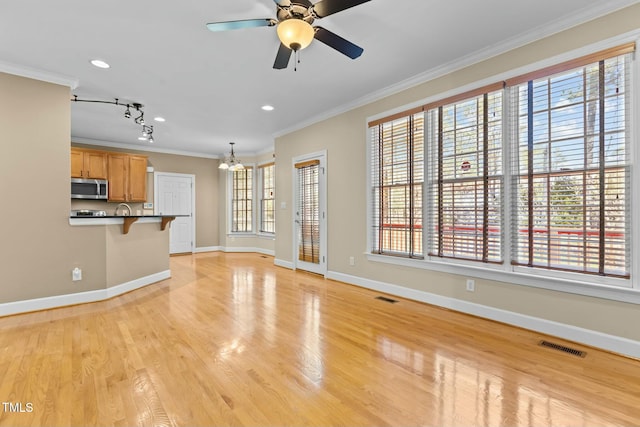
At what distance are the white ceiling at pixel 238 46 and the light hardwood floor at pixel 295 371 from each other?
281 centimetres

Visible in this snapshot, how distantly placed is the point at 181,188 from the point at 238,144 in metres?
2.09

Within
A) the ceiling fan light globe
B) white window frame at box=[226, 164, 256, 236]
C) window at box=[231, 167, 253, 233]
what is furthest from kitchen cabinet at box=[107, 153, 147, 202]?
the ceiling fan light globe

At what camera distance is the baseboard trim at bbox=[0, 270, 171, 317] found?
3377 mm

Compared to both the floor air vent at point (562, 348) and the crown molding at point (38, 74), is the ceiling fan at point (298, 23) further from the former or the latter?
the floor air vent at point (562, 348)

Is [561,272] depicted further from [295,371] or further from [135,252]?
[135,252]

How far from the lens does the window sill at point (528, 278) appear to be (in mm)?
2402

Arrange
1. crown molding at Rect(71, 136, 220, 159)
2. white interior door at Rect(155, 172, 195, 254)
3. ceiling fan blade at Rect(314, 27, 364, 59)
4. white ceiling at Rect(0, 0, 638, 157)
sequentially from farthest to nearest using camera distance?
white interior door at Rect(155, 172, 195, 254) < crown molding at Rect(71, 136, 220, 159) < white ceiling at Rect(0, 0, 638, 157) < ceiling fan blade at Rect(314, 27, 364, 59)

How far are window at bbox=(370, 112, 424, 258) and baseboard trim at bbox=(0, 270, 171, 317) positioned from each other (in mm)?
3539

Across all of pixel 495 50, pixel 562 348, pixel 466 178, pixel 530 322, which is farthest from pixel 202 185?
pixel 562 348

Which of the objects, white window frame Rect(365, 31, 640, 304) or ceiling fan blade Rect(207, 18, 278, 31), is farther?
white window frame Rect(365, 31, 640, 304)

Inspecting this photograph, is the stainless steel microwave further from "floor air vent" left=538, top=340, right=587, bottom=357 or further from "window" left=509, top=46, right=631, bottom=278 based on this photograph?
"floor air vent" left=538, top=340, right=587, bottom=357

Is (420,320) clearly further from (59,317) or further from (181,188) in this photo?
(181,188)

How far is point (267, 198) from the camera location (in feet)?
26.8

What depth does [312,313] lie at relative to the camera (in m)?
3.40
